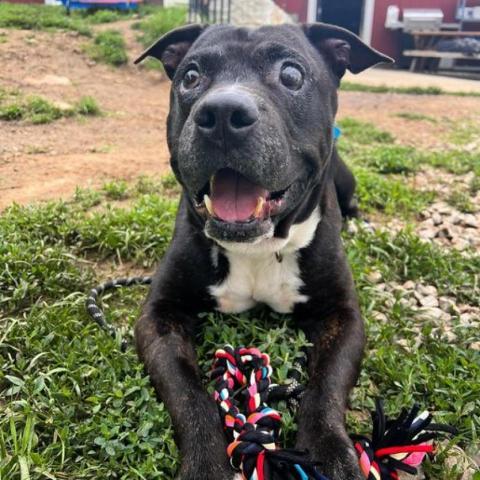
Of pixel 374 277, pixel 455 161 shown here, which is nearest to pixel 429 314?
pixel 374 277

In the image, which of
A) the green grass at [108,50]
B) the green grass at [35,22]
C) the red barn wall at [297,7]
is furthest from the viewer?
the red barn wall at [297,7]

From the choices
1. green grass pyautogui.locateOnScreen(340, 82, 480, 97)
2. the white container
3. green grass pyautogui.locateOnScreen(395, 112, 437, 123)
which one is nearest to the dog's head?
green grass pyautogui.locateOnScreen(395, 112, 437, 123)

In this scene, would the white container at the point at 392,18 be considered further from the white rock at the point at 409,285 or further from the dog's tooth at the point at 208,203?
the dog's tooth at the point at 208,203

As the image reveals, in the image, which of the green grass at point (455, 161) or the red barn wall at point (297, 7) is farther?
the red barn wall at point (297, 7)

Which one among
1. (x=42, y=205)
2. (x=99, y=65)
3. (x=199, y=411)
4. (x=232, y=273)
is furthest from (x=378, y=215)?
(x=99, y=65)

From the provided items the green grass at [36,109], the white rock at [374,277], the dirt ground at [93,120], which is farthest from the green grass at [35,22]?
the white rock at [374,277]

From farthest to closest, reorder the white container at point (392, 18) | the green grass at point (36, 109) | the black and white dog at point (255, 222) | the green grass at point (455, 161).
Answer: the white container at point (392, 18)
the green grass at point (36, 109)
the green grass at point (455, 161)
the black and white dog at point (255, 222)

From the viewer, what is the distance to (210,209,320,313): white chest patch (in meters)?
2.68

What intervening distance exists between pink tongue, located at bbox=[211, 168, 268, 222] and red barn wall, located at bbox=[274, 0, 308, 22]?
1735 cm

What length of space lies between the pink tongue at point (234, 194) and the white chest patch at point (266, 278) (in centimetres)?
39

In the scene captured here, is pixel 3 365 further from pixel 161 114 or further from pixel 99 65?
pixel 99 65

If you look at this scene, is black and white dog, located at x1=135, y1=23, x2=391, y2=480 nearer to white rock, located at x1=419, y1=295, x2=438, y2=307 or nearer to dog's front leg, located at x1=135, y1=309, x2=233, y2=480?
dog's front leg, located at x1=135, y1=309, x2=233, y2=480

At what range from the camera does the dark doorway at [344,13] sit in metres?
19.7

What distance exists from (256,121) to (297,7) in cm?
1786
